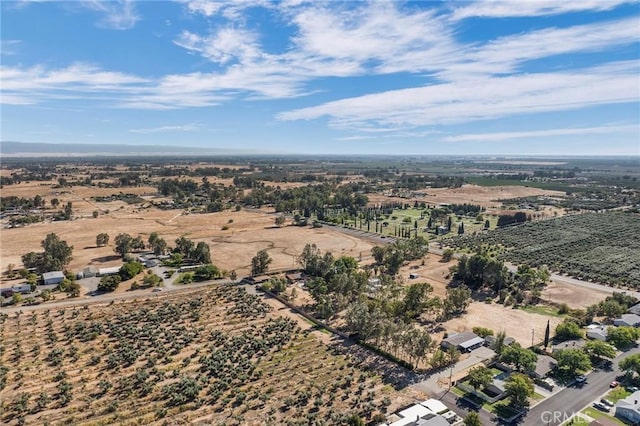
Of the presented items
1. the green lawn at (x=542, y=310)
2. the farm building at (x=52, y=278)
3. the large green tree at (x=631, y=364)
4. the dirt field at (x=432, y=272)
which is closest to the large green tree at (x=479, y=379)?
the large green tree at (x=631, y=364)

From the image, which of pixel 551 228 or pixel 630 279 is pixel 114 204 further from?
pixel 630 279

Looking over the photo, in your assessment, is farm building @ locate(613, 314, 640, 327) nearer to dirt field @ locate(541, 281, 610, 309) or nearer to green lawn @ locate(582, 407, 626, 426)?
dirt field @ locate(541, 281, 610, 309)

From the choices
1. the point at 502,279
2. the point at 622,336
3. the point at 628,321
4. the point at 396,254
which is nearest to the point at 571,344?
the point at 622,336

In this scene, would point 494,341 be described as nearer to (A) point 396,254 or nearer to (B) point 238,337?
(B) point 238,337

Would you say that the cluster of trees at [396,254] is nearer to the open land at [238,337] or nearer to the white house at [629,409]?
the open land at [238,337]

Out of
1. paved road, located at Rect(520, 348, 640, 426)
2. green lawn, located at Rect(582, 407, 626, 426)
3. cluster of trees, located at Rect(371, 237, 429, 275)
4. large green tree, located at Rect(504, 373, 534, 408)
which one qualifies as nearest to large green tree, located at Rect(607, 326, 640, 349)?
paved road, located at Rect(520, 348, 640, 426)

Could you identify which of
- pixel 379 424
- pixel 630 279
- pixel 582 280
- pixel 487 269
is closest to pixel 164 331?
pixel 379 424
